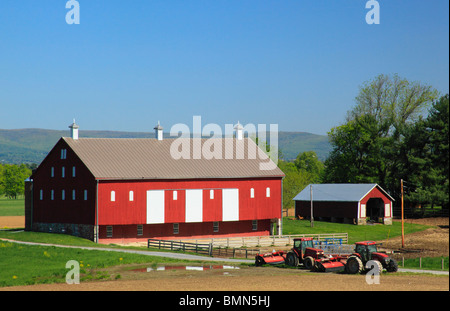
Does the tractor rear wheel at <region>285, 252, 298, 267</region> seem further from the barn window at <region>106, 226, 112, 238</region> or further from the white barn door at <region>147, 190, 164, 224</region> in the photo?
the barn window at <region>106, 226, 112, 238</region>

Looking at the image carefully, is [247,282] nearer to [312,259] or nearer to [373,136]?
[312,259]

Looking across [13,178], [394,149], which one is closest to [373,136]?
[394,149]

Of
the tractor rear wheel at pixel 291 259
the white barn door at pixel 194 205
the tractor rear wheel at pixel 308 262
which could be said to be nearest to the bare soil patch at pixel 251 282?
the tractor rear wheel at pixel 308 262

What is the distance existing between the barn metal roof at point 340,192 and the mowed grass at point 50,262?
38309mm

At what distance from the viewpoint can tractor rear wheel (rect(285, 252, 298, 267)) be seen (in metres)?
37.2

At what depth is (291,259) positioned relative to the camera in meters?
37.5

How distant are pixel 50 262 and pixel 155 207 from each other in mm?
19201

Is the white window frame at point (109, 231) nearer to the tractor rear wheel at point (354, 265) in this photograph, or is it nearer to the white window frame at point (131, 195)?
the white window frame at point (131, 195)

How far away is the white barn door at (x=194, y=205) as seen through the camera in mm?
58562

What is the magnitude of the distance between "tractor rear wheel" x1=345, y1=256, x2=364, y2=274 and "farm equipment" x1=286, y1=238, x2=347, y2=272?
3.62 ft

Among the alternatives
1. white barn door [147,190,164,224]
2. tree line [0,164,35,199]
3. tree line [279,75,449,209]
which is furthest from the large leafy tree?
tree line [0,164,35,199]

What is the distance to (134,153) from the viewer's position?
2362 inches

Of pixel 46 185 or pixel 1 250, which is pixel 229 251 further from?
pixel 46 185

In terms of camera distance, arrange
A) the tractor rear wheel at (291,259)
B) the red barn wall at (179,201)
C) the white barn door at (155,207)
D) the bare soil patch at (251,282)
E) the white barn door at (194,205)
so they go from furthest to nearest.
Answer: the white barn door at (194,205), the white barn door at (155,207), the red barn wall at (179,201), the tractor rear wheel at (291,259), the bare soil patch at (251,282)
